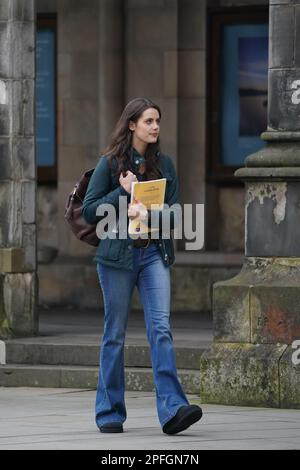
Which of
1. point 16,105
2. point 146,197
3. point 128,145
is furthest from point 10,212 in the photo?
point 146,197

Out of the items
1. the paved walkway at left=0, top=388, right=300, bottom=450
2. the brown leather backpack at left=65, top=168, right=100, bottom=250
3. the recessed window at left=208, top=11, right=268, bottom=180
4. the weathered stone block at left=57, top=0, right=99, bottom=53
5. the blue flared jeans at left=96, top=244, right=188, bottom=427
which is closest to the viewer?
the paved walkway at left=0, top=388, right=300, bottom=450

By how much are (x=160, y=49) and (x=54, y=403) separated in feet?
20.2

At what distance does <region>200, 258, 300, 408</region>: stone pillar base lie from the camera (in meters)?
11.1

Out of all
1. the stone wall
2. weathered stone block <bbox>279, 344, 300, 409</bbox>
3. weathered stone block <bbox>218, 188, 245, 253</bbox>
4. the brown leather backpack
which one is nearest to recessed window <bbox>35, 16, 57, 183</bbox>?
the stone wall

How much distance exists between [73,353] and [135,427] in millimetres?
3019

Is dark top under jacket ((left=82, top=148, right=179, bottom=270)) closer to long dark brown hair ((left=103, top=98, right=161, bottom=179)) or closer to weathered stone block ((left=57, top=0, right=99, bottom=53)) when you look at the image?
long dark brown hair ((left=103, top=98, right=161, bottom=179))

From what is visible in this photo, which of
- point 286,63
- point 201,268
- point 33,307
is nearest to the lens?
point 286,63

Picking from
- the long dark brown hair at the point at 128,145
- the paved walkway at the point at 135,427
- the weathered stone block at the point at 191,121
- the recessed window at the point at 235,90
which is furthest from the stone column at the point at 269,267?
the weathered stone block at the point at 191,121

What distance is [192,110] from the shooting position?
17.0m

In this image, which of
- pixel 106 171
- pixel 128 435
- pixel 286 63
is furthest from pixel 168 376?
pixel 286 63

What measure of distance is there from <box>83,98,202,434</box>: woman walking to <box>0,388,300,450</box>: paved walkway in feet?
0.72

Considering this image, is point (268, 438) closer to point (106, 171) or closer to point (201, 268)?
point (106, 171)

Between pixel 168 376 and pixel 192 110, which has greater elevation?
pixel 192 110

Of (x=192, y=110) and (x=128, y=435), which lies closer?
(x=128, y=435)
